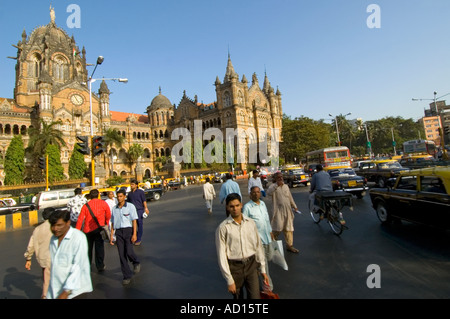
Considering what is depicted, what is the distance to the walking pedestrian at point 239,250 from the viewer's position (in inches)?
109

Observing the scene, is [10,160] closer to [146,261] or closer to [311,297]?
[146,261]

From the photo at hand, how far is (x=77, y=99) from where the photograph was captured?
46906 millimetres

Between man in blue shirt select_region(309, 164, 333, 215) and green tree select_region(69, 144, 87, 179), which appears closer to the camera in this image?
man in blue shirt select_region(309, 164, 333, 215)

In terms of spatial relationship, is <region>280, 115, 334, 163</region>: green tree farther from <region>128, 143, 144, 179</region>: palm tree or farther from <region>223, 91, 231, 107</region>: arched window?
<region>128, 143, 144, 179</region>: palm tree

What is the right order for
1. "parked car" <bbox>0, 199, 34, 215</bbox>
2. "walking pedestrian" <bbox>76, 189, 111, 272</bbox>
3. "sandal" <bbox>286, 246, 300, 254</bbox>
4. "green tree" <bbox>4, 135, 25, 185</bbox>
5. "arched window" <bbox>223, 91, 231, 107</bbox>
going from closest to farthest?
1. "walking pedestrian" <bbox>76, 189, 111, 272</bbox>
2. "sandal" <bbox>286, 246, 300, 254</bbox>
3. "parked car" <bbox>0, 199, 34, 215</bbox>
4. "green tree" <bbox>4, 135, 25, 185</bbox>
5. "arched window" <bbox>223, 91, 231, 107</bbox>

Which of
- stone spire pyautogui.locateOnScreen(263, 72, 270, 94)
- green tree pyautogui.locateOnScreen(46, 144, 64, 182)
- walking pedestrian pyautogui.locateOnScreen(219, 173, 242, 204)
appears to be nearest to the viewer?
walking pedestrian pyautogui.locateOnScreen(219, 173, 242, 204)

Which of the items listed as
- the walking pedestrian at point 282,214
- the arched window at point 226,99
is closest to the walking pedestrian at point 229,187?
the walking pedestrian at point 282,214

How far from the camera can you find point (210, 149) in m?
47.7

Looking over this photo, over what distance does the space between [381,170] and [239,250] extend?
15231 mm

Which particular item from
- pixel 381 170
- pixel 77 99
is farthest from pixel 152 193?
pixel 77 99

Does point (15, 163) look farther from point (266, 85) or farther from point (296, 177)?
point (266, 85)

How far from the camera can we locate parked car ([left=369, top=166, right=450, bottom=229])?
16.9 ft

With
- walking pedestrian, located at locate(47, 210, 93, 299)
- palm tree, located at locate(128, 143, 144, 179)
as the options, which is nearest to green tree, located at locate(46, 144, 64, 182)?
palm tree, located at locate(128, 143, 144, 179)

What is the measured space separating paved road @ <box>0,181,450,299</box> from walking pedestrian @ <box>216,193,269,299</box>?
1.16 metres
